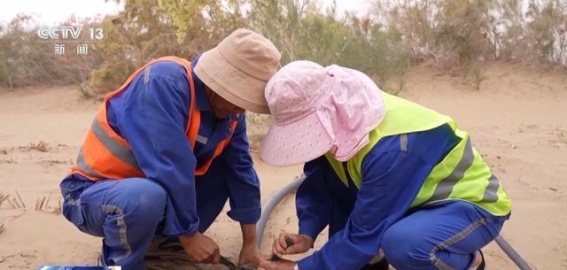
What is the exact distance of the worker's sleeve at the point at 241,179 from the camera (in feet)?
8.46

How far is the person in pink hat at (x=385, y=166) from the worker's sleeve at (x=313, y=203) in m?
0.22

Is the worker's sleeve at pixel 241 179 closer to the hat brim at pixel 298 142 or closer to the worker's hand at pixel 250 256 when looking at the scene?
the worker's hand at pixel 250 256

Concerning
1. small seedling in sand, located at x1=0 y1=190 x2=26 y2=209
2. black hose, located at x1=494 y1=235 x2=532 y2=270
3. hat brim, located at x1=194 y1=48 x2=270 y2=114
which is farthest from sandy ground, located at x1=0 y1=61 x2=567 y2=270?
hat brim, located at x1=194 y1=48 x2=270 y2=114

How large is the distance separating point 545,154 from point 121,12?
771 centimetres

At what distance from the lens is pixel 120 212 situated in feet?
6.91

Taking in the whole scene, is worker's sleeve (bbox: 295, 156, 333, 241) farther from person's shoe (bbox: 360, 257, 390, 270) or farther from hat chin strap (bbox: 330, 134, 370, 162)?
hat chin strap (bbox: 330, 134, 370, 162)

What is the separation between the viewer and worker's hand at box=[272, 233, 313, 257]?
2.33 metres

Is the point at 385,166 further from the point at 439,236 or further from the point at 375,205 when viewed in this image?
the point at 439,236

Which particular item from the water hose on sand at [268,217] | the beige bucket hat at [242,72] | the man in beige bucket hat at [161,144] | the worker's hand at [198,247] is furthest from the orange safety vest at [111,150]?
the water hose on sand at [268,217]

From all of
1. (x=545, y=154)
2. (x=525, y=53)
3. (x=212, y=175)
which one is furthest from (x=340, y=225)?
→ (x=525, y=53)

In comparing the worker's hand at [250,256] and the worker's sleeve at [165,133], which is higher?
the worker's sleeve at [165,133]

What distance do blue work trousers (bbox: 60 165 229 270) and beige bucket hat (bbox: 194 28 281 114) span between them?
37cm

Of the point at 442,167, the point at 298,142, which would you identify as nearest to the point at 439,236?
the point at 442,167

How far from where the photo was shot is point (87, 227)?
2.31 m
